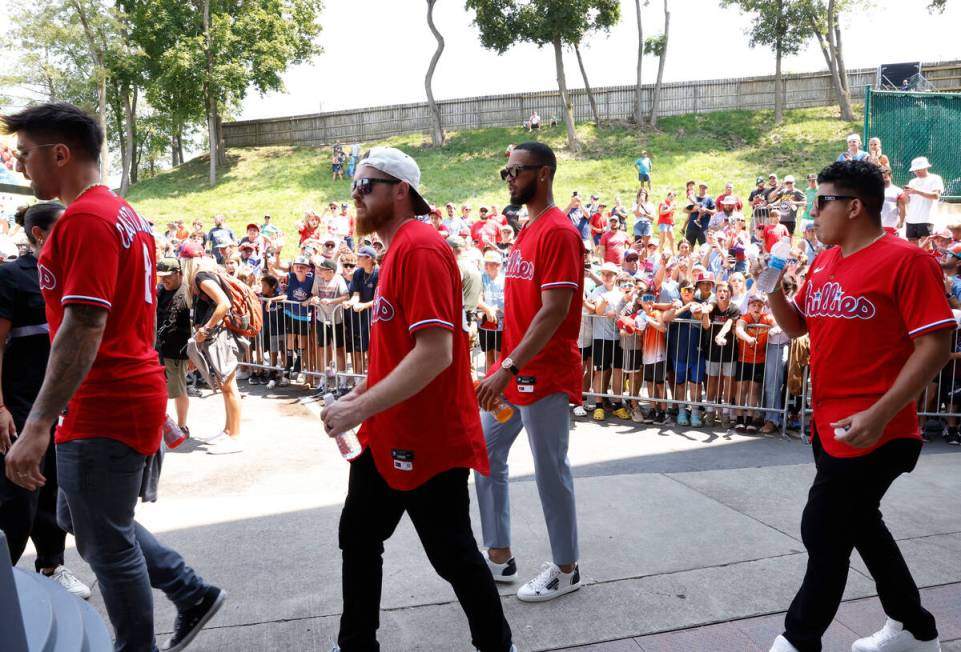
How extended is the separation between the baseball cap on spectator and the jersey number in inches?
164

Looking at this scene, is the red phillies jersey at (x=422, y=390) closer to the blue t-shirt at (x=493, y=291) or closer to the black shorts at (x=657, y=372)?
the black shorts at (x=657, y=372)

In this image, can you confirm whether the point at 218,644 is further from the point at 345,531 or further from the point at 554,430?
the point at 554,430

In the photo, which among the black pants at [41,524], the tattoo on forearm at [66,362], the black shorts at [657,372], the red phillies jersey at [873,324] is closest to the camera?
the tattoo on forearm at [66,362]

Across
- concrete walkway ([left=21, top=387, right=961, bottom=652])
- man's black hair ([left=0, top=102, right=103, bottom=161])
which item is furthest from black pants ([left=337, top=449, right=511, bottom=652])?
man's black hair ([left=0, top=102, right=103, bottom=161])

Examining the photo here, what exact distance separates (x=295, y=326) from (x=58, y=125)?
25.6ft

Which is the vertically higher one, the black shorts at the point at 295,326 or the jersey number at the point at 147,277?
the jersey number at the point at 147,277

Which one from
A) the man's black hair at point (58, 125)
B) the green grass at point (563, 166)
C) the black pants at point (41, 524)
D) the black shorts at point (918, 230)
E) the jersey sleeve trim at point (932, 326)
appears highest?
the green grass at point (563, 166)

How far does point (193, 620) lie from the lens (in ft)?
10.6

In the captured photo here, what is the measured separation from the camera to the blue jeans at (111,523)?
266cm

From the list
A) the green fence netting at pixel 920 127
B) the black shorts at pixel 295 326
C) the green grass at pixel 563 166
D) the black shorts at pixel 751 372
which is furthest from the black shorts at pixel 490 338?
the green grass at pixel 563 166

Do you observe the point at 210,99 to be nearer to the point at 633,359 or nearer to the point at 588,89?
the point at 588,89

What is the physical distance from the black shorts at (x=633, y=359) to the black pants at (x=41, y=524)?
21.1 feet

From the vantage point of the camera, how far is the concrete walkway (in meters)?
3.38

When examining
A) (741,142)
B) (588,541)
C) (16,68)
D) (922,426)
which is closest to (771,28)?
(741,142)
